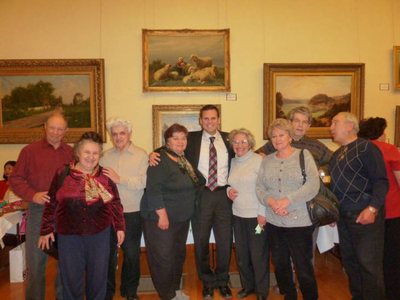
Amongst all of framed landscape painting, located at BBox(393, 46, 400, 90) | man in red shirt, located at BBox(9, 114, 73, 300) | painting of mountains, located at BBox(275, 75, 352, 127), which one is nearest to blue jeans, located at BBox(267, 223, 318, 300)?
man in red shirt, located at BBox(9, 114, 73, 300)

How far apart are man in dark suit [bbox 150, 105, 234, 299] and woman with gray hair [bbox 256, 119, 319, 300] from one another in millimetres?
496

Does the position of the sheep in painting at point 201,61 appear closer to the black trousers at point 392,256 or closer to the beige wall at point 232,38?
the beige wall at point 232,38

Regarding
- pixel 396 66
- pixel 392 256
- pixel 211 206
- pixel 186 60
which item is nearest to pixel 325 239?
pixel 392 256

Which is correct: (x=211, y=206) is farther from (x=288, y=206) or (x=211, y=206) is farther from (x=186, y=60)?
(x=186, y=60)

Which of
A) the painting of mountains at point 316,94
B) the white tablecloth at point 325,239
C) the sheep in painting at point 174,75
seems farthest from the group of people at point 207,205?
the painting of mountains at point 316,94

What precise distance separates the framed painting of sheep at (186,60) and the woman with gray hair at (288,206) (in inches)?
93.2

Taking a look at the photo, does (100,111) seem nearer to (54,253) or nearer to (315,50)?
(54,253)

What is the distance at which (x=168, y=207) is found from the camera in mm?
2670

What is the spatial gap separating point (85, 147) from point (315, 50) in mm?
4123

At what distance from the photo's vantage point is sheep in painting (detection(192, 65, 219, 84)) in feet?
15.3

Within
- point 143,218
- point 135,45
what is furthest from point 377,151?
point 135,45

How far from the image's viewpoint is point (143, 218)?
276cm

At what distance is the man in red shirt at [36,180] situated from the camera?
2689 millimetres

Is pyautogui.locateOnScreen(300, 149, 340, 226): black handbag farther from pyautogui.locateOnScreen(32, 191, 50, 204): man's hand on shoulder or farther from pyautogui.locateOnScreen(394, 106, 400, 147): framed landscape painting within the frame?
pyautogui.locateOnScreen(394, 106, 400, 147): framed landscape painting
